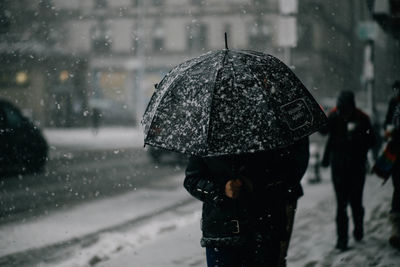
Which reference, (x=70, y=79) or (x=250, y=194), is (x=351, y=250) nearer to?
(x=250, y=194)

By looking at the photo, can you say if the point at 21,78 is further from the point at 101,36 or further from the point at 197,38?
the point at 197,38

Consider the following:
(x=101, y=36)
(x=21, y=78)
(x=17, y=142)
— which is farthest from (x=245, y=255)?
(x=101, y=36)

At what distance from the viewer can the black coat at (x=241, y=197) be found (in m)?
3.04

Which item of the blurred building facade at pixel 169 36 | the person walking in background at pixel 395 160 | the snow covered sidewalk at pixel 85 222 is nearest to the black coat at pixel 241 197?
the person walking in background at pixel 395 160

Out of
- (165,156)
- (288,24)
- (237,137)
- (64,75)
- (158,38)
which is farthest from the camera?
(158,38)

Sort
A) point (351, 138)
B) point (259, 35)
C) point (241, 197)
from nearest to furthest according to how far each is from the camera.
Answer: point (241, 197), point (351, 138), point (259, 35)

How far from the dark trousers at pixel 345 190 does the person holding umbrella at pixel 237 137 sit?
3.06m

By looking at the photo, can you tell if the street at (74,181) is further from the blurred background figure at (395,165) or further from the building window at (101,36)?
the building window at (101,36)

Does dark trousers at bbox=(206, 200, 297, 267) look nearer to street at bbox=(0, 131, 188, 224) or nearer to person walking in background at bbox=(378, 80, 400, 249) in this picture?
person walking in background at bbox=(378, 80, 400, 249)

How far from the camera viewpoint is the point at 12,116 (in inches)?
516

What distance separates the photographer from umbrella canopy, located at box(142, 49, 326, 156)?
112 inches

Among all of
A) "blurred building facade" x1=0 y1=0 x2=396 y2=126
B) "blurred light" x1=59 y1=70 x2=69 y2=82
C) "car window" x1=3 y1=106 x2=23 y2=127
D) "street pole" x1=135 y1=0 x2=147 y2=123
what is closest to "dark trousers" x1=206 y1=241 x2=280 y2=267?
"car window" x1=3 y1=106 x2=23 y2=127

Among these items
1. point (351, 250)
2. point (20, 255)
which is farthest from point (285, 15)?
point (20, 255)

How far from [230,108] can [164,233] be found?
4.86 meters
